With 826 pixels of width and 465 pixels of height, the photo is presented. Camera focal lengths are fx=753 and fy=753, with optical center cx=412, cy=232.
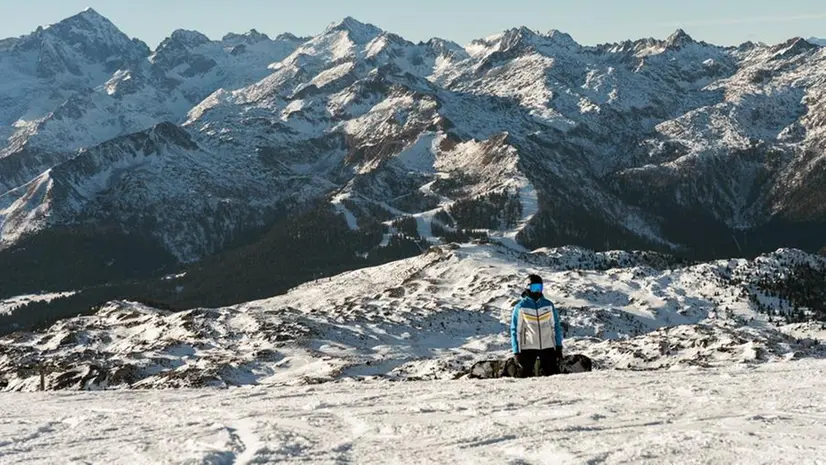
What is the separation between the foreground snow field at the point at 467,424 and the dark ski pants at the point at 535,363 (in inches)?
92.8

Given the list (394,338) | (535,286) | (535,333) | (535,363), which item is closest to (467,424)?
(535,286)

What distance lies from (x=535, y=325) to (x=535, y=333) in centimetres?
48

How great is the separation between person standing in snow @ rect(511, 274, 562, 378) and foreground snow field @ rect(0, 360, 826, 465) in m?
2.17

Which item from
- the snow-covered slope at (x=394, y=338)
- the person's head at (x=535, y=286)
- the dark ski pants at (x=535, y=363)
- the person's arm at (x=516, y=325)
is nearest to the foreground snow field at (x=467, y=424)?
the person's arm at (x=516, y=325)

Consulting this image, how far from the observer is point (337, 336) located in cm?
14400

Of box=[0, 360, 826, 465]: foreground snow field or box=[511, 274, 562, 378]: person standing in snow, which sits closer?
box=[0, 360, 826, 465]: foreground snow field

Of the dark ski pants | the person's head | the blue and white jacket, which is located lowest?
the dark ski pants

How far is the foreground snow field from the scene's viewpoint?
52.4 ft

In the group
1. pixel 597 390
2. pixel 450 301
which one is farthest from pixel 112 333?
pixel 597 390

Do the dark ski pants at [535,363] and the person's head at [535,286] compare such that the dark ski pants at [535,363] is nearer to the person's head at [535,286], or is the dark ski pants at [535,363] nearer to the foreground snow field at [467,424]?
the foreground snow field at [467,424]

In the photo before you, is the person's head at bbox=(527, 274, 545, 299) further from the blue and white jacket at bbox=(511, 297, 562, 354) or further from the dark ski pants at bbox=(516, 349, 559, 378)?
the dark ski pants at bbox=(516, 349, 559, 378)

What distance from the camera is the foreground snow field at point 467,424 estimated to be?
15984 mm

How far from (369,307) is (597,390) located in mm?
151522

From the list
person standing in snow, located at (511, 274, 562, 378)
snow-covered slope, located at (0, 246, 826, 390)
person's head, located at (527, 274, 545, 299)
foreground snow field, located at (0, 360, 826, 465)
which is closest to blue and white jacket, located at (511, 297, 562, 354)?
person standing in snow, located at (511, 274, 562, 378)
